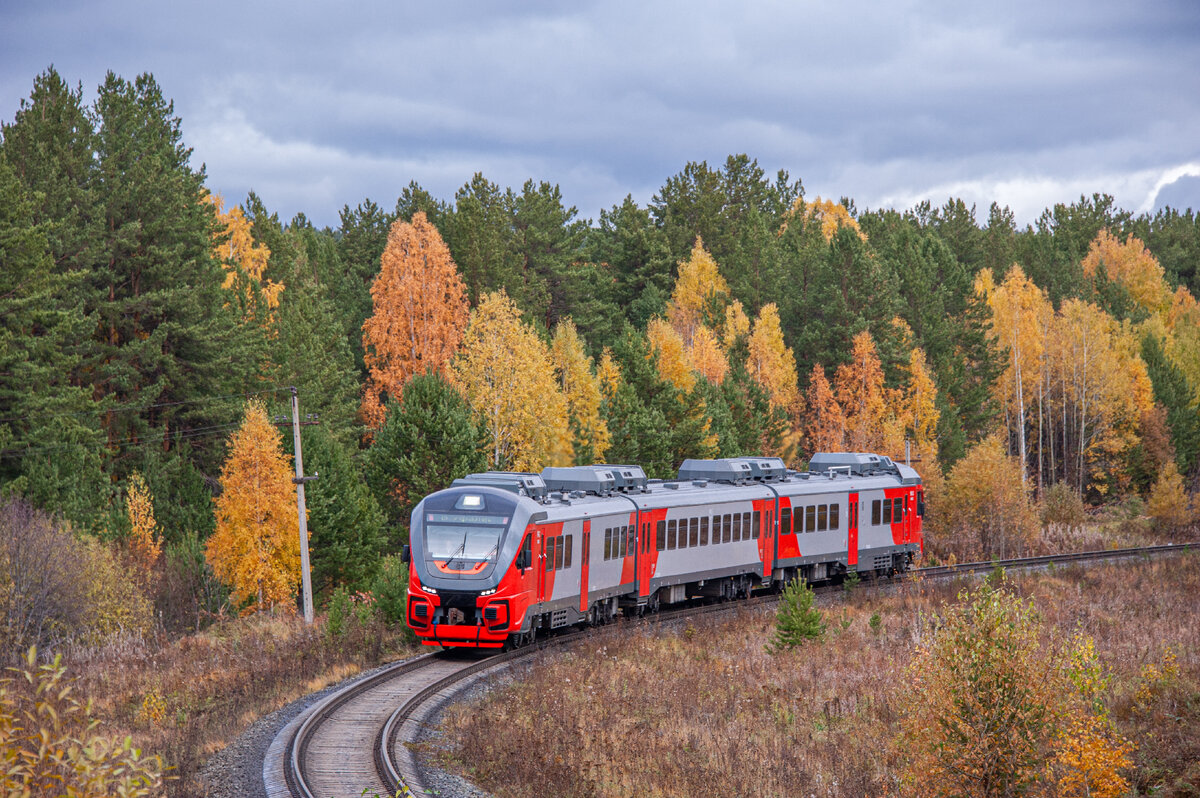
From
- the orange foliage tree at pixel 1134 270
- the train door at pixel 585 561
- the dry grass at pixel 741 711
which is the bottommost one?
the dry grass at pixel 741 711

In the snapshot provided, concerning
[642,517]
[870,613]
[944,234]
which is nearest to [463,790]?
[642,517]

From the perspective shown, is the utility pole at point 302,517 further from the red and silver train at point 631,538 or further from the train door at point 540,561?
the train door at point 540,561

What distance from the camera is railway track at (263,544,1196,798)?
1364 cm

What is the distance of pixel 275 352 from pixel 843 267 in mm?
33044

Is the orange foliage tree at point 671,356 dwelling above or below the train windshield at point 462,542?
above


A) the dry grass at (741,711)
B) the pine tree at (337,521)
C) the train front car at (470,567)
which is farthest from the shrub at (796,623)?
the pine tree at (337,521)

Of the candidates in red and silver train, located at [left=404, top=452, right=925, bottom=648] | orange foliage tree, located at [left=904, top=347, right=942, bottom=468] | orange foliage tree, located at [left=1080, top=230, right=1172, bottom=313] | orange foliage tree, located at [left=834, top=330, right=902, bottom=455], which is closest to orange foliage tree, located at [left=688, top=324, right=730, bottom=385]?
orange foliage tree, located at [left=834, top=330, right=902, bottom=455]

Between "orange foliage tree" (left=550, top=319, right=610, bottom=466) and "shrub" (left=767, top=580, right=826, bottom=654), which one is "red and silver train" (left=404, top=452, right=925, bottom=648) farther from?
"orange foliage tree" (left=550, top=319, right=610, bottom=466)

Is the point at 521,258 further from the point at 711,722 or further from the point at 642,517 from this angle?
the point at 711,722

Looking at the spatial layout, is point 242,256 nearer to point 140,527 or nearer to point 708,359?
point 708,359

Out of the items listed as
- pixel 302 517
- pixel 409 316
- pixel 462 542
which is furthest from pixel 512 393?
pixel 462 542

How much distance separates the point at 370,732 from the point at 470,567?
19.4 ft

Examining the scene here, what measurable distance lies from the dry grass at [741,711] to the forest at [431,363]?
15.4 meters

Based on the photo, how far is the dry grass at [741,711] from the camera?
14.8 metres
